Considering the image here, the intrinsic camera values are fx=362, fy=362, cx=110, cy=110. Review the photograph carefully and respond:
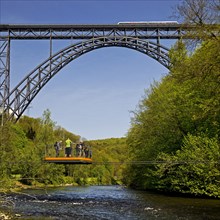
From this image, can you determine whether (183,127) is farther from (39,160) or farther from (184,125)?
(39,160)

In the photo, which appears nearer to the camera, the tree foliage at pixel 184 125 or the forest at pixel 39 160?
the tree foliage at pixel 184 125

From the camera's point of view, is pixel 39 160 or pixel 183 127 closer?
pixel 183 127

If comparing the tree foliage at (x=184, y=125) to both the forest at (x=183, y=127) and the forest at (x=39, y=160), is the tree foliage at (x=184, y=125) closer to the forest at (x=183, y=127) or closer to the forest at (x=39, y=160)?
the forest at (x=183, y=127)

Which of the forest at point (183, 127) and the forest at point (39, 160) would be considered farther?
the forest at point (39, 160)

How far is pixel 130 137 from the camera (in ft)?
115

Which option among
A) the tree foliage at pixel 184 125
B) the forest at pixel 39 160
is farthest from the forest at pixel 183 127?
the forest at pixel 39 160

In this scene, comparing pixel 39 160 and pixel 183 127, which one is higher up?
pixel 183 127

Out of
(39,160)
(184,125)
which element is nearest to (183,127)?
(184,125)

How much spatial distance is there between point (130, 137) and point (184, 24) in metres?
20.4

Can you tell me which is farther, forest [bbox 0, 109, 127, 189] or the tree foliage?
forest [bbox 0, 109, 127, 189]

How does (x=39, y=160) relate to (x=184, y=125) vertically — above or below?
below

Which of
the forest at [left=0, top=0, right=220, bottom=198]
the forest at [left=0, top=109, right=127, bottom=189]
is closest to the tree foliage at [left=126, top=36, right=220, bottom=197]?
the forest at [left=0, top=0, right=220, bottom=198]

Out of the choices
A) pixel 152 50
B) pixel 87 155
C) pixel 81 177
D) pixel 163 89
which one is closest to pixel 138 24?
pixel 152 50

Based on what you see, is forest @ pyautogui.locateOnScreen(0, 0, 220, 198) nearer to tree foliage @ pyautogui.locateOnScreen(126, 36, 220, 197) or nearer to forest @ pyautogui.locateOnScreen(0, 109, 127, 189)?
tree foliage @ pyautogui.locateOnScreen(126, 36, 220, 197)
